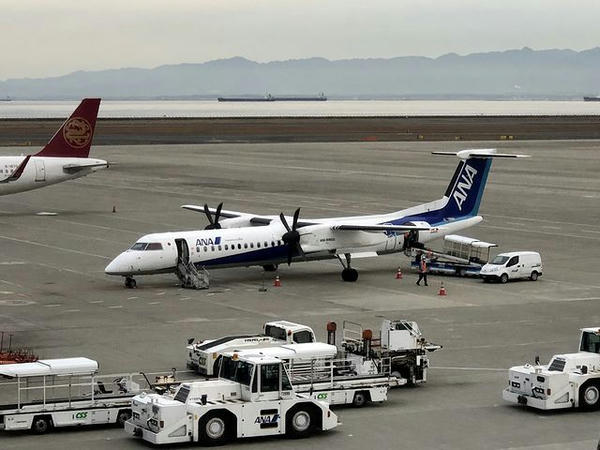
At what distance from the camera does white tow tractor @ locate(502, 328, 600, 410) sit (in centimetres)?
3116

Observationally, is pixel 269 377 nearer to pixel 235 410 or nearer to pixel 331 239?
pixel 235 410

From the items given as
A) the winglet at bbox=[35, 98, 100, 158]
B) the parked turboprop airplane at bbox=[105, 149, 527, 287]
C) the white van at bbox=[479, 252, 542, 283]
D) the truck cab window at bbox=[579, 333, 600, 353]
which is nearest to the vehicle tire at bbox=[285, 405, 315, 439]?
the truck cab window at bbox=[579, 333, 600, 353]

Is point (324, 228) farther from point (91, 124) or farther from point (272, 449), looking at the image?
point (91, 124)

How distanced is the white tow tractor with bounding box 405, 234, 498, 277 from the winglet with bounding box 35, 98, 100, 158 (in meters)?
33.0

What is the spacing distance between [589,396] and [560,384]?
977mm

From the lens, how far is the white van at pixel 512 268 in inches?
2151

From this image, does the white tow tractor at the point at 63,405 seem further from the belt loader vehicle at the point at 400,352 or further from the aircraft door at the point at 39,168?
the aircraft door at the point at 39,168

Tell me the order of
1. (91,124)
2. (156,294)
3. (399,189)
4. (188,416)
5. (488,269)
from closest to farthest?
(188,416) → (156,294) → (488,269) → (91,124) → (399,189)

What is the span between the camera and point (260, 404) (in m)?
28.5

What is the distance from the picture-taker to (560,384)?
31203 millimetres

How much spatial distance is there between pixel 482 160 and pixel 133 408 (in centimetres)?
3681

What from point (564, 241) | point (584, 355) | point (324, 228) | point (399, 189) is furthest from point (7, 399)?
point (399, 189)

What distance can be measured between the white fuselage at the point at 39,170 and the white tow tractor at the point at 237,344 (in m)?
48.2

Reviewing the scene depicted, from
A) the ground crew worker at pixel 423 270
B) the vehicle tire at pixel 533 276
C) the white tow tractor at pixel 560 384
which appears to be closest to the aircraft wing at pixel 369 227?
the ground crew worker at pixel 423 270
